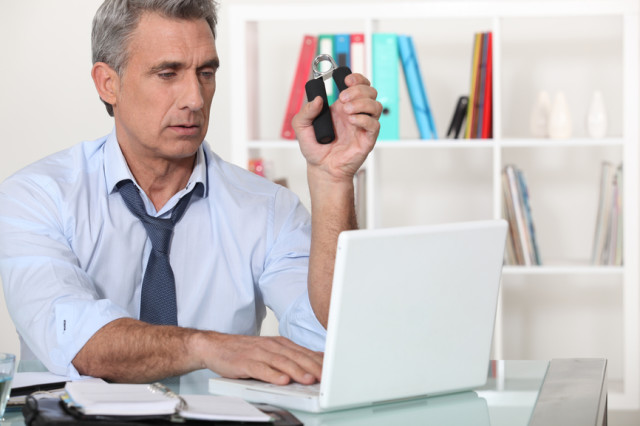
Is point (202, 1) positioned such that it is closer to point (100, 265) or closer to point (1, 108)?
point (100, 265)

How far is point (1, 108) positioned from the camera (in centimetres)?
438

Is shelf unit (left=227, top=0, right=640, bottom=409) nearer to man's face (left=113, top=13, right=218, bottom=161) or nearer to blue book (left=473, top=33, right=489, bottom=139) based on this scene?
blue book (left=473, top=33, right=489, bottom=139)

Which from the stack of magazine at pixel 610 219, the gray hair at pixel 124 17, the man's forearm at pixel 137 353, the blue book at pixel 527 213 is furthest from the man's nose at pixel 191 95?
the stack of magazine at pixel 610 219

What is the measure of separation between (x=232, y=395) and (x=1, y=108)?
360 cm

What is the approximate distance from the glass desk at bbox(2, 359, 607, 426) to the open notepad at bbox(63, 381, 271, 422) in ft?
0.26

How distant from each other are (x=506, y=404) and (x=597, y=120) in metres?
2.57

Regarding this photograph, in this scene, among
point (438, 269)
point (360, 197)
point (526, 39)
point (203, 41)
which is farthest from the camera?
point (526, 39)

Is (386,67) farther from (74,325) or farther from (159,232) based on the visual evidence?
(74,325)

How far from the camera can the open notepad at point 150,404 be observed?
3.13 feet

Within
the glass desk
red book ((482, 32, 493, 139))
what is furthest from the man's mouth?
red book ((482, 32, 493, 139))

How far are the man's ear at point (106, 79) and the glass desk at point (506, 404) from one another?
2.67 feet

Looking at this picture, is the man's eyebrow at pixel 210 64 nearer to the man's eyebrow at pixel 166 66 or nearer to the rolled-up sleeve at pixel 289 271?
the man's eyebrow at pixel 166 66

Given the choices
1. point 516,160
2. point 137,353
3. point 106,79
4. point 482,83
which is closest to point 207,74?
point 106,79

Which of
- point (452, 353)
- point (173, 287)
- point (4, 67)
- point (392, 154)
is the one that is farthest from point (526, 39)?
point (452, 353)
